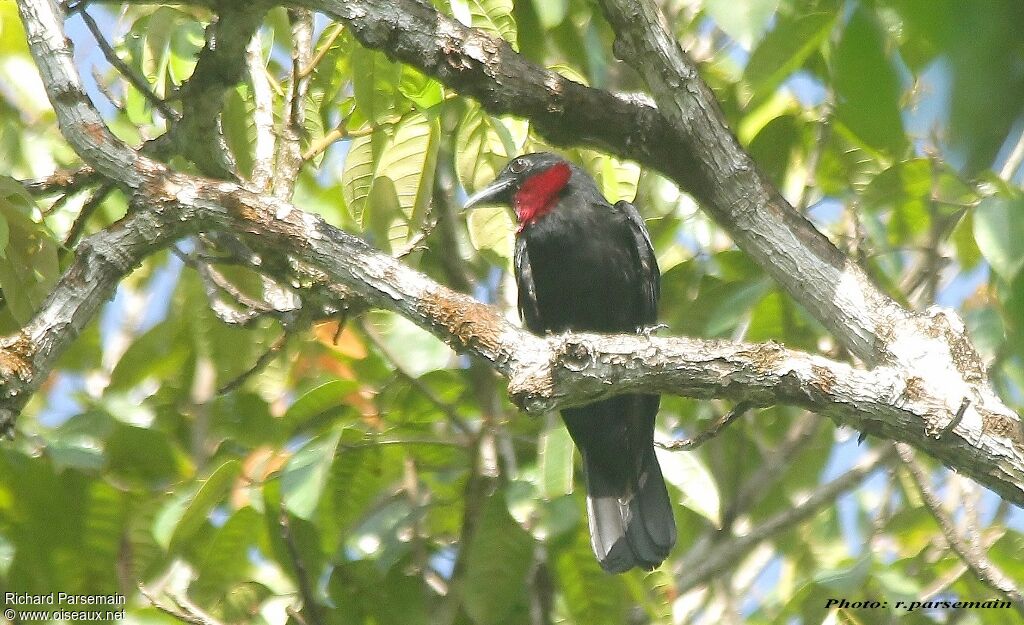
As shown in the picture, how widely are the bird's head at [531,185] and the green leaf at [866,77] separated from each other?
128 inches

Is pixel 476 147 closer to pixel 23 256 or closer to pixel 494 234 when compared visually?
pixel 494 234

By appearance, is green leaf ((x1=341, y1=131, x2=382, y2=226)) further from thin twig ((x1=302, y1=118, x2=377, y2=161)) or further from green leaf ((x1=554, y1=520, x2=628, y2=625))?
green leaf ((x1=554, y1=520, x2=628, y2=625))

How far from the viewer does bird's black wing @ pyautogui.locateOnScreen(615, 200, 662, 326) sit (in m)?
3.96

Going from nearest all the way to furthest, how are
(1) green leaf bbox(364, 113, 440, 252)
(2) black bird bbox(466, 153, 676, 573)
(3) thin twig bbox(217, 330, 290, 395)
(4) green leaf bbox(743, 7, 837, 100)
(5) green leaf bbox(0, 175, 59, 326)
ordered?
(4) green leaf bbox(743, 7, 837, 100)
(5) green leaf bbox(0, 175, 59, 326)
(1) green leaf bbox(364, 113, 440, 252)
(3) thin twig bbox(217, 330, 290, 395)
(2) black bird bbox(466, 153, 676, 573)

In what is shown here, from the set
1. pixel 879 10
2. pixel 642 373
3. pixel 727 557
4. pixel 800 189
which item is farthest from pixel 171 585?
pixel 879 10

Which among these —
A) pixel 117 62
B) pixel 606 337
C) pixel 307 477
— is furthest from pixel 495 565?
pixel 117 62

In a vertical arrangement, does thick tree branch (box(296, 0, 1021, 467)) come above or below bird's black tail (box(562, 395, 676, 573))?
above

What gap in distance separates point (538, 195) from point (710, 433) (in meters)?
1.71

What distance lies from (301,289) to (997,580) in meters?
2.22

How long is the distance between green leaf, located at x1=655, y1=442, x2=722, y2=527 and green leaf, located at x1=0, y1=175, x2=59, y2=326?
176 centimetres

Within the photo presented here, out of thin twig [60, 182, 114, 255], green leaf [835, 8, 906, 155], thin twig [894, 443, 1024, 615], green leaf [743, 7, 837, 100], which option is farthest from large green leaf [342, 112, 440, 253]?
green leaf [835, 8, 906, 155]

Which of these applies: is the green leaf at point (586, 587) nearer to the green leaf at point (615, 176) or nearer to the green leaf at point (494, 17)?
the green leaf at point (615, 176)


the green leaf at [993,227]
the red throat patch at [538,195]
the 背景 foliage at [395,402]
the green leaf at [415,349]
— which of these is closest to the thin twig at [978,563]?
the 背景 foliage at [395,402]

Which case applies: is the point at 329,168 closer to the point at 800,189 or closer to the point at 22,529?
the point at 800,189
